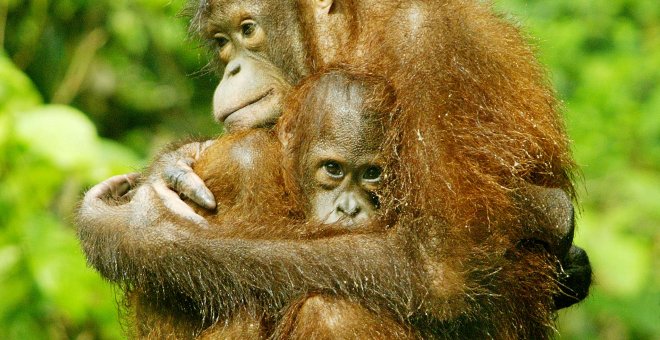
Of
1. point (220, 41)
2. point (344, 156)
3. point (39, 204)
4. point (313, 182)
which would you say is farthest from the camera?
point (39, 204)

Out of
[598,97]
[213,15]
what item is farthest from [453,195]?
[598,97]

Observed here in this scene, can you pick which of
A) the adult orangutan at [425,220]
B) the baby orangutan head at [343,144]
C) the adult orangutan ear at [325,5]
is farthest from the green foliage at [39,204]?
the baby orangutan head at [343,144]

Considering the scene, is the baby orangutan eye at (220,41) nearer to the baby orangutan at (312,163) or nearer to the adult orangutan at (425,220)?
the adult orangutan at (425,220)

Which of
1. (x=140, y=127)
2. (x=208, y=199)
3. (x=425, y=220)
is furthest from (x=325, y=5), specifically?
(x=140, y=127)

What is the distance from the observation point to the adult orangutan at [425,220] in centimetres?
348

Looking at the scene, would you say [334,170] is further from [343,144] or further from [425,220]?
[425,220]

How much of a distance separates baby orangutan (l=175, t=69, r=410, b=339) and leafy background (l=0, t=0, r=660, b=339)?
1.88 meters

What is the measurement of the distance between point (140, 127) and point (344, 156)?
275 inches

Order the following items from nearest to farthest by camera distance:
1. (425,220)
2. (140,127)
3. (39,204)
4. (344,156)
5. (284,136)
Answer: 1. (425,220)
2. (344,156)
3. (284,136)
4. (39,204)
5. (140,127)

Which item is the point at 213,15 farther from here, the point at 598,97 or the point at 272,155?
the point at 598,97

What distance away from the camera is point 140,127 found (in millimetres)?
10281

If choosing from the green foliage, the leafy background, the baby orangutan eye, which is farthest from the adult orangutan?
the leafy background

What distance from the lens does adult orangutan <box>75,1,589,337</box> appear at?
3.48 m

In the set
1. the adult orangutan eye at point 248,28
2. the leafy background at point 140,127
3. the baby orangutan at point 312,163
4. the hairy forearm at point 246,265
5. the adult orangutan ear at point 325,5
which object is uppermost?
the adult orangutan ear at point 325,5
